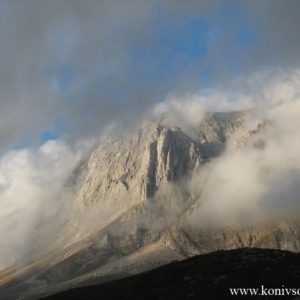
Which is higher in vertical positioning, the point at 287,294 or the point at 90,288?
the point at 90,288

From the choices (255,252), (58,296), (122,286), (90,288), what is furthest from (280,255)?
(58,296)

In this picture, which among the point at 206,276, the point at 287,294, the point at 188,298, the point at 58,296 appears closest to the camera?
the point at 287,294

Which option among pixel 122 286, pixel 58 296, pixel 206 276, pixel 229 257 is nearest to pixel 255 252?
pixel 229 257

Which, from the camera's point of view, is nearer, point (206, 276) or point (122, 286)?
point (206, 276)

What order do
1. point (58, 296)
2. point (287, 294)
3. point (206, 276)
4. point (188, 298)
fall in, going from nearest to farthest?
point (287, 294) → point (188, 298) → point (206, 276) → point (58, 296)

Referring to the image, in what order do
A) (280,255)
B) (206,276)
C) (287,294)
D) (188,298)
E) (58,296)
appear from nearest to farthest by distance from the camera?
(287,294) < (188,298) < (206,276) < (280,255) < (58,296)

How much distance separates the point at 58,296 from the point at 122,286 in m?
11.8

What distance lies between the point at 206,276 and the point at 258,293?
1206 cm

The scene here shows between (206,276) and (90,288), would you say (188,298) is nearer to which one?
(206,276)

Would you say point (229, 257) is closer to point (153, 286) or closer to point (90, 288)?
point (153, 286)

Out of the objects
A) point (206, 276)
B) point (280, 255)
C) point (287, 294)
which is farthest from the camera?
point (280, 255)

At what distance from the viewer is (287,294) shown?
Answer: 147 ft

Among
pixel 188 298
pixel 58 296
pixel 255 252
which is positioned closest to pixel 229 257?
pixel 255 252

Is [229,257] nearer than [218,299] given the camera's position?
No
